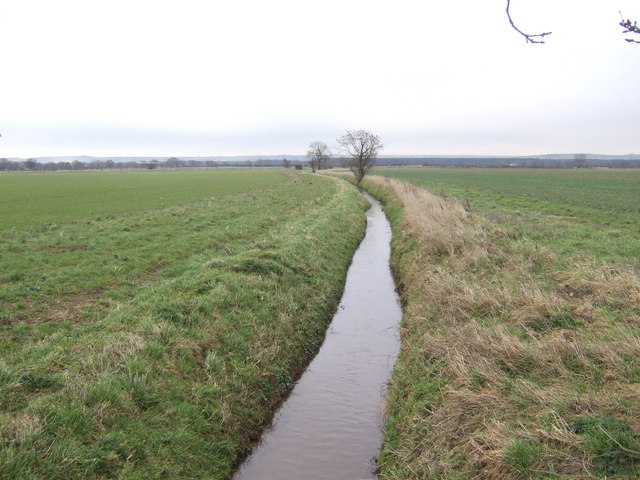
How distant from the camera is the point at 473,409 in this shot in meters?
6.03

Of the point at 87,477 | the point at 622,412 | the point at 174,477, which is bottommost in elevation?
the point at 174,477

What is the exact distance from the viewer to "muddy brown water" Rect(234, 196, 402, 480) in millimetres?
6754

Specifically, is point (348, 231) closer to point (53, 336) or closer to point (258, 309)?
point (258, 309)

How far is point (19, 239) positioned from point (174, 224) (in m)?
6.59

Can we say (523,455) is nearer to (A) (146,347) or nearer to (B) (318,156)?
(A) (146,347)

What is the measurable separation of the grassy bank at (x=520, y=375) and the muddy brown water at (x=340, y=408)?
1.82ft

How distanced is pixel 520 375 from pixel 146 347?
6056 millimetres

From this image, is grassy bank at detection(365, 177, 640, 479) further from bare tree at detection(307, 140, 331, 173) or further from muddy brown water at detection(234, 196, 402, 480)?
bare tree at detection(307, 140, 331, 173)

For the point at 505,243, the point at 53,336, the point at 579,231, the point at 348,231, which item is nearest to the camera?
A: the point at 53,336

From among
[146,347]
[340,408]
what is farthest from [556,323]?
[146,347]

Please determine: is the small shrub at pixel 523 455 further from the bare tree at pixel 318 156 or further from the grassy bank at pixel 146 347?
the bare tree at pixel 318 156

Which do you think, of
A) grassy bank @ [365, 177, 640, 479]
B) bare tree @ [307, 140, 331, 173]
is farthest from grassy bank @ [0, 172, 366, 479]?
bare tree @ [307, 140, 331, 173]

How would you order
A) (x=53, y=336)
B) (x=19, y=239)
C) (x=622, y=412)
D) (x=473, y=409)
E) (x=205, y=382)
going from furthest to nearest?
(x=19, y=239), (x=53, y=336), (x=205, y=382), (x=473, y=409), (x=622, y=412)

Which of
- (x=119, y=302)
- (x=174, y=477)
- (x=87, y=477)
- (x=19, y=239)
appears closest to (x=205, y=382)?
(x=174, y=477)
